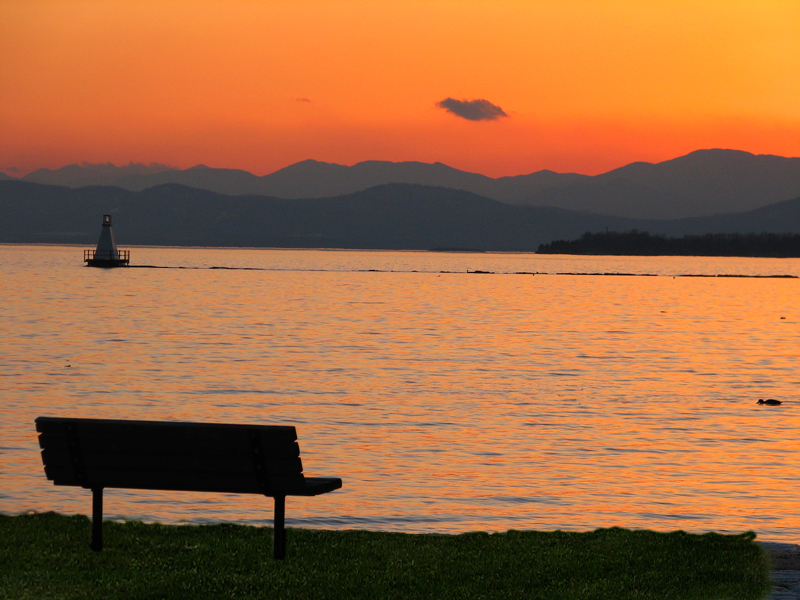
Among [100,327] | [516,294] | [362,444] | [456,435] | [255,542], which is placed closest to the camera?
[255,542]

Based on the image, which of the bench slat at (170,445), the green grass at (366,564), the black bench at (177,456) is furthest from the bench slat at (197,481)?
the green grass at (366,564)

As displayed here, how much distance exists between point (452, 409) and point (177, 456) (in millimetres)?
18060

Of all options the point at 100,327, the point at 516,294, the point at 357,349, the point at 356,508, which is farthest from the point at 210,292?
the point at 356,508

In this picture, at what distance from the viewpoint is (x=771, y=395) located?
1296 inches

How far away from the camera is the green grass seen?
9484mm

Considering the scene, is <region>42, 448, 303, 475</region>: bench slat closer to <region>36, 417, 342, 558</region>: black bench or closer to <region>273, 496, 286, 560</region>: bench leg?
<region>36, 417, 342, 558</region>: black bench

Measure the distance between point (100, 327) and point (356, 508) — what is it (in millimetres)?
46748

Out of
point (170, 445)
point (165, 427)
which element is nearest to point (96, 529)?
point (170, 445)

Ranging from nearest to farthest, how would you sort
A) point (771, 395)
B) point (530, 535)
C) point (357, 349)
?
point (530, 535) → point (771, 395) → point (357, 349)

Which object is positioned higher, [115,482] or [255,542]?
[115,482]

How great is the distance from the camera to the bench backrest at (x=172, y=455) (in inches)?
389

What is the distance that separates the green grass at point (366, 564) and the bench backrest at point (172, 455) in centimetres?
83

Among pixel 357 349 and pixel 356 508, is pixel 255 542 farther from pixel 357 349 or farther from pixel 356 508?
pixel 357 349

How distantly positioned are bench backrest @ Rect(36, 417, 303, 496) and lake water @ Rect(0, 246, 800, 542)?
182 inches
